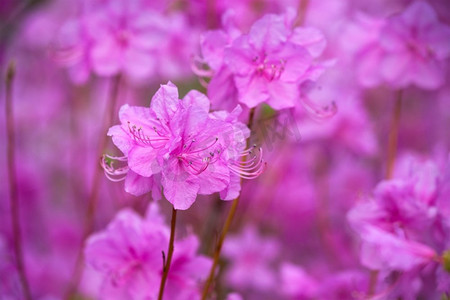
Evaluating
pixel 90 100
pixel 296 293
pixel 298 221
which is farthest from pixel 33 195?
pixel 296 293

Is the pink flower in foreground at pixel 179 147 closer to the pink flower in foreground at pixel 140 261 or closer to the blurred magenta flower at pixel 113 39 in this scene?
the pink flower in foreground at pixel 140 261

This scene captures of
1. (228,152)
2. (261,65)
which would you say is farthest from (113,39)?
(228,152)

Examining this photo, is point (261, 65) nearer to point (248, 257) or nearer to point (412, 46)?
point (412, 46)

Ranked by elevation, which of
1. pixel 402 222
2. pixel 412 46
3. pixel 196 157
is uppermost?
pixel 196 157

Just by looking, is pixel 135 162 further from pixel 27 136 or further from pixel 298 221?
pixel 27 136

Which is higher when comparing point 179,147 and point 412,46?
point 179,147

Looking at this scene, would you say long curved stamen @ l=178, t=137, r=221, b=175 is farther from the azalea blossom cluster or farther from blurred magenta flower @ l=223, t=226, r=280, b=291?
blurred magenta flower @ l=223, t=226, r=280, b=291
